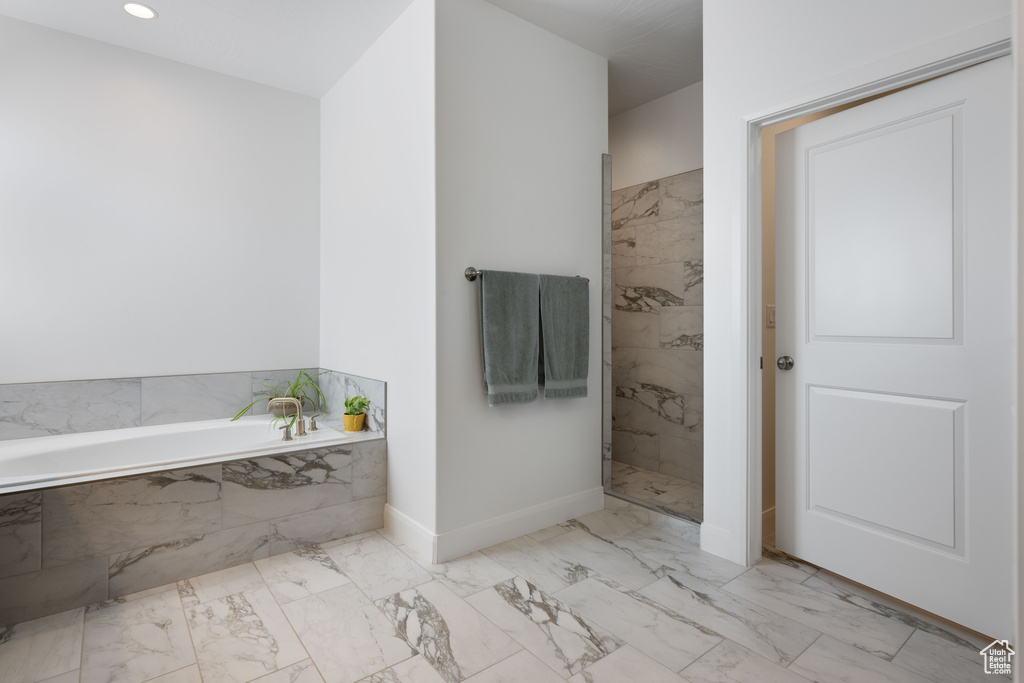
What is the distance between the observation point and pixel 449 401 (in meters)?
2.27

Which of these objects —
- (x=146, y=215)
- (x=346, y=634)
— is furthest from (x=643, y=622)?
(x=146, y=215)

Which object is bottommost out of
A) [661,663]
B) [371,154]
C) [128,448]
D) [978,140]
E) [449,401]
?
[661,663]

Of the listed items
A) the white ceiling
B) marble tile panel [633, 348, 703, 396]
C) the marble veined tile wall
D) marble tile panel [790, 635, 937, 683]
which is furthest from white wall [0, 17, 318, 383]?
marble tile panel [790, 635, 937, 683]

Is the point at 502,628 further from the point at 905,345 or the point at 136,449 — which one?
the point at 136,449

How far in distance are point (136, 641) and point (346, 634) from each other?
689mm

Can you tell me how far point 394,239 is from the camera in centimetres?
254

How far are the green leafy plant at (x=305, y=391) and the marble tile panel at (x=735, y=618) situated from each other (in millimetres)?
2325

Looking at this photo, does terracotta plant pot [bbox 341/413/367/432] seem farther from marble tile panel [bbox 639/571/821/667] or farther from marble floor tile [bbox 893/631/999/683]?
marble floor tile [bbox 893/631/999/683]

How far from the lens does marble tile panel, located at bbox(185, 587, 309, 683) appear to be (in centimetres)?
156

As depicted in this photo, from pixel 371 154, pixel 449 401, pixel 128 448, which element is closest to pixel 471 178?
pixel 371 154

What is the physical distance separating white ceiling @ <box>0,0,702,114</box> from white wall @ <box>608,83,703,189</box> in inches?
9.3

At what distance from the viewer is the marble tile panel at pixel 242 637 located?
156 centimetres

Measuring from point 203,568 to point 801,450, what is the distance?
8.36ft

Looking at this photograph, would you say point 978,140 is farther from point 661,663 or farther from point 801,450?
point 661,663
